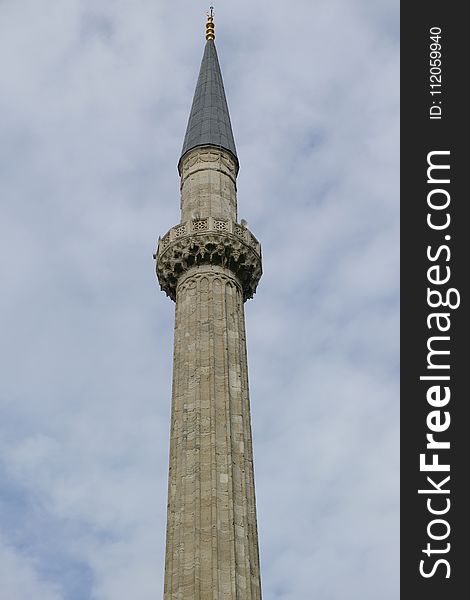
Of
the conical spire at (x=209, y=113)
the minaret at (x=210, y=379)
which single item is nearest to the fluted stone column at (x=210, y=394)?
the minaret at (x=210, y=379)

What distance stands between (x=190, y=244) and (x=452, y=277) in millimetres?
8666

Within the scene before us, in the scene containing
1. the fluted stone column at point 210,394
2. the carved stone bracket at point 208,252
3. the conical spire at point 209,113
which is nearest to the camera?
the fluted stone column at point 210,394

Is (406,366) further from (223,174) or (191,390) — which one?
(223,174)

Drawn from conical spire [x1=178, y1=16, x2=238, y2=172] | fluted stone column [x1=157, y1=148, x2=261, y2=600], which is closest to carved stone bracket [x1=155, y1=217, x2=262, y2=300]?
fluted stone column [x1=157, y1=148, x2=261, y2=600]

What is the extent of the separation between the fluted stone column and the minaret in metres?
0.03

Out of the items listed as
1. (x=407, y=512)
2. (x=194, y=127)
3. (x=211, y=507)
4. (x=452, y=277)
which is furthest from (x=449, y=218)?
(x=194, y=127)

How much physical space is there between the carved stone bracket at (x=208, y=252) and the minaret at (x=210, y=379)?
0.10 ft

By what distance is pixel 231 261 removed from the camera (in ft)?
90.5

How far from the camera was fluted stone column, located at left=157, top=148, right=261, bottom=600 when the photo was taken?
71.7ft

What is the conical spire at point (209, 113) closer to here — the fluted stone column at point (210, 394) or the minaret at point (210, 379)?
the minaret at point (210, 379)

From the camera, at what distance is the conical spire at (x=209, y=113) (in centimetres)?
3091

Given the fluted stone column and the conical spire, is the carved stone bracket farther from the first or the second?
the conical spire

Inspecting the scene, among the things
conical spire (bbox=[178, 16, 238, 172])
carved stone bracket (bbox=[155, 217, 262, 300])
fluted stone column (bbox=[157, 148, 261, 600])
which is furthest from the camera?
conical spire (bbox=[178, 16, 238, 172])

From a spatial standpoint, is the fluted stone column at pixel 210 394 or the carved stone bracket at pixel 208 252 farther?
the carved stone bracket at pixel 208 252
